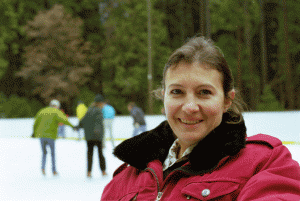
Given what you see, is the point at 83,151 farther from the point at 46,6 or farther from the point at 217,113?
the point at 46,6

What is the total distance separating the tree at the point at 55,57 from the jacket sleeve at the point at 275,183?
98.0 ft

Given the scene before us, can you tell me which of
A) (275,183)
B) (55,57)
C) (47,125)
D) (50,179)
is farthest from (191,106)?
(55,57)

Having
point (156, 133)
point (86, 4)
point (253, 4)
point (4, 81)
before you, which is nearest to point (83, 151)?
point (156, 133)

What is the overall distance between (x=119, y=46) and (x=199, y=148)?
32.4 m

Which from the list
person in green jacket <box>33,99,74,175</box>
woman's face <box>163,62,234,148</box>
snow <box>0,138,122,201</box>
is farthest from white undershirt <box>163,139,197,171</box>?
person in green jacket <box>33,99,74,175</box>

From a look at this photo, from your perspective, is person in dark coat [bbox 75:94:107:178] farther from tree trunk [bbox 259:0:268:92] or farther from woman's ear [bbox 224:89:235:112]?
tree trunk [bbox 259:0:268:92]

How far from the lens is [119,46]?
109 feet

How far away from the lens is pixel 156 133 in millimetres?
1766

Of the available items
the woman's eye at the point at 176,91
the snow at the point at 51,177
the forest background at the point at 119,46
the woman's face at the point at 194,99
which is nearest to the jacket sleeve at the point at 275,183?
the woman's face at the point at 194,99

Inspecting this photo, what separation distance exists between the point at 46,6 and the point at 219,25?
15720 millimetres

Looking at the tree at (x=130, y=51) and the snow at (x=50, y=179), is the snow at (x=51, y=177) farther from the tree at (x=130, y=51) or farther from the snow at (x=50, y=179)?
the tree at (x=130, y=51)

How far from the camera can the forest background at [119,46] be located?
101 feet

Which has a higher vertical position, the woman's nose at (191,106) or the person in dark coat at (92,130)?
the woman's nose at (191,106)

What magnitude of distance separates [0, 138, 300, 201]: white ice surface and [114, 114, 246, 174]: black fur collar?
3.87 metres
